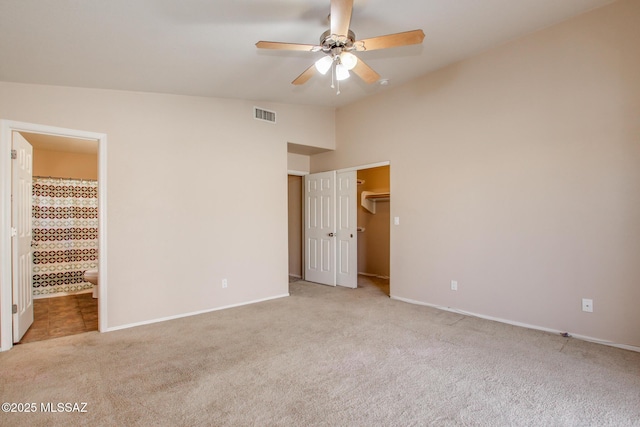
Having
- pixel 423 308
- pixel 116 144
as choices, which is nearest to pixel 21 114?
pixel 116 144

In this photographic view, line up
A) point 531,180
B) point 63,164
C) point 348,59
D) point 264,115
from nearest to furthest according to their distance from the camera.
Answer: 1. point 348,59
2. point 531,180
3. point 264,115
4. point 63,164

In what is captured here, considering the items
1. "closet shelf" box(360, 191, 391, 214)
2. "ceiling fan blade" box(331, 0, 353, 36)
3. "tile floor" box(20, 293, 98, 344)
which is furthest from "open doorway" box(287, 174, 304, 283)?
"ceiling fan blade" box(331, 0, 353, 36)

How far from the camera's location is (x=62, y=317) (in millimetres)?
3920

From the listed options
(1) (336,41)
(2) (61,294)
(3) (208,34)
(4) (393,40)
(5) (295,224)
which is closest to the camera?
(4) (393,40)

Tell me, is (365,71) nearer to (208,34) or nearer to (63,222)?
(208,34)

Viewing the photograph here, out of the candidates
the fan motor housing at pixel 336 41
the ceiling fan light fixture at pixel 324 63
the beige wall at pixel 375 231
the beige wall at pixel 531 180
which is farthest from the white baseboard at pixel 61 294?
the fan motor housing at pixel 336 41

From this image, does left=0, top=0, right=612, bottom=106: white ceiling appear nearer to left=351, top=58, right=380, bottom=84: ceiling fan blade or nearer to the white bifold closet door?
left=351, top=58, right=380, bottom=84: ceiling fan blade

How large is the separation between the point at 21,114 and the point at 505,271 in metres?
5.06

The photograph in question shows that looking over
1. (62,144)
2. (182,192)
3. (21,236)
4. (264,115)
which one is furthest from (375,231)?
(62,144)

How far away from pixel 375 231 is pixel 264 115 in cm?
318

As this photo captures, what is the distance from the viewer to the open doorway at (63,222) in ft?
16.2

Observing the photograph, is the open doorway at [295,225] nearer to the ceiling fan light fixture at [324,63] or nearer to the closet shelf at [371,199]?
the closet shelf at [371,199]

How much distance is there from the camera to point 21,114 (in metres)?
2.98

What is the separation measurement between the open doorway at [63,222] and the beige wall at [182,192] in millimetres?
1627
